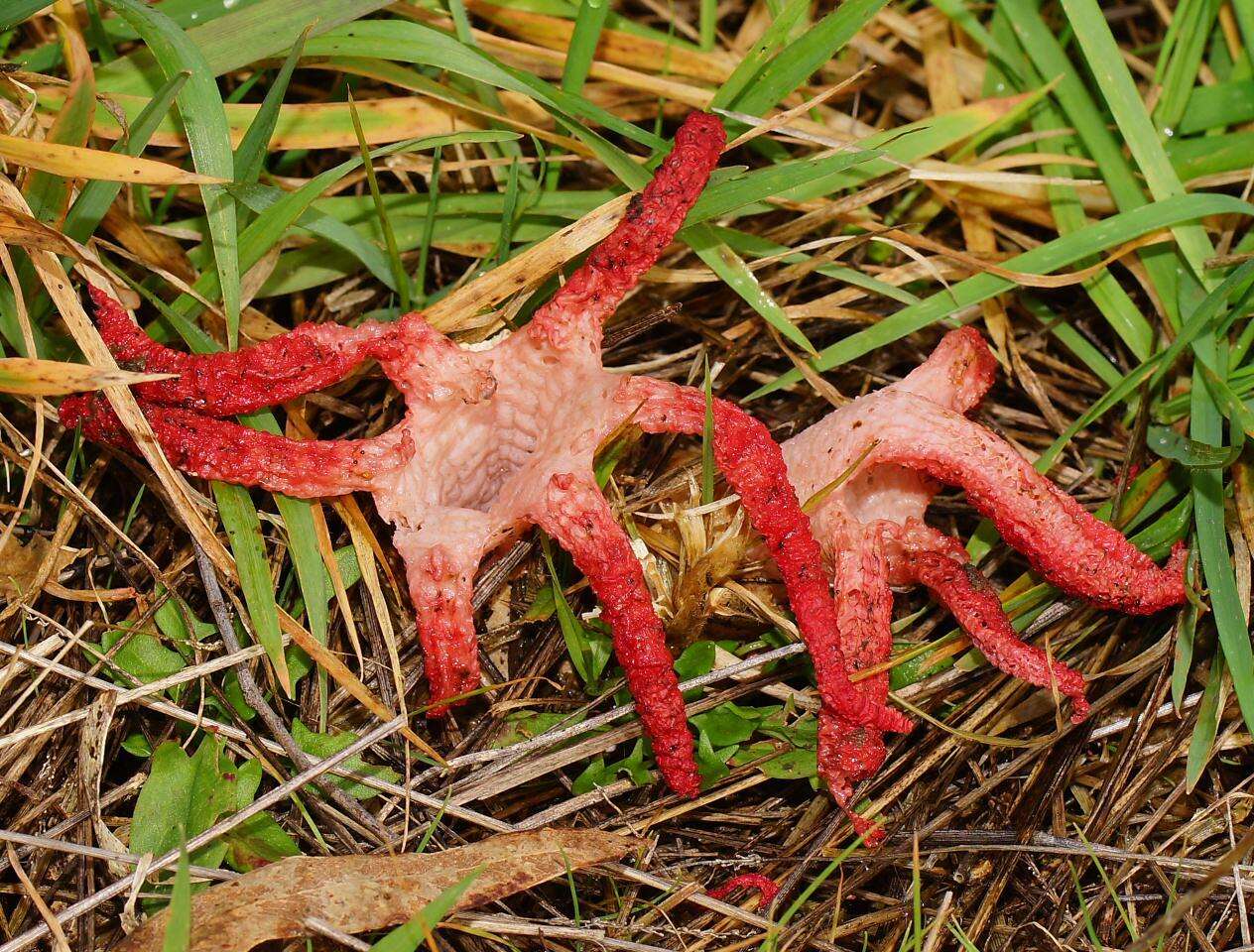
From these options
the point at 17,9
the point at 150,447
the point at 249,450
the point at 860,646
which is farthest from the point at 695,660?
the point at 17,9

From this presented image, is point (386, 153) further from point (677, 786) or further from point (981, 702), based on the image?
point (981, 702)

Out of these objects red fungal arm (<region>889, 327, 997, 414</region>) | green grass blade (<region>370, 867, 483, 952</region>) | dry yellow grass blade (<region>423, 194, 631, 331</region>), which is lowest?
green grass blade (<region>370, 867, 483, 952</region>)

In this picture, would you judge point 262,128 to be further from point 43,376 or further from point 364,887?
point 364,887

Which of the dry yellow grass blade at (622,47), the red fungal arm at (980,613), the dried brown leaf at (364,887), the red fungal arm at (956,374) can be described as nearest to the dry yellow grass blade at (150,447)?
the dried brown leaf at (364,887)

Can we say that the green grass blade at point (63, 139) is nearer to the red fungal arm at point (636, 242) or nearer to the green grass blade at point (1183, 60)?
the red fungal arm at point (636, 242)

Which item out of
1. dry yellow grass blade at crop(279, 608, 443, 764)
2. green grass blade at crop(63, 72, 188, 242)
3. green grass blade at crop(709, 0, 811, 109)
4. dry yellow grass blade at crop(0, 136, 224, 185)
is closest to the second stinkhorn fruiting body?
green grass blade at crop(709, 0, 811, 109)

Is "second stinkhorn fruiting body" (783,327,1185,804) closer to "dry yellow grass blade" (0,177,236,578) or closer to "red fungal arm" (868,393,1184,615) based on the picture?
"red fungal arm" (868,393,1184,615)
